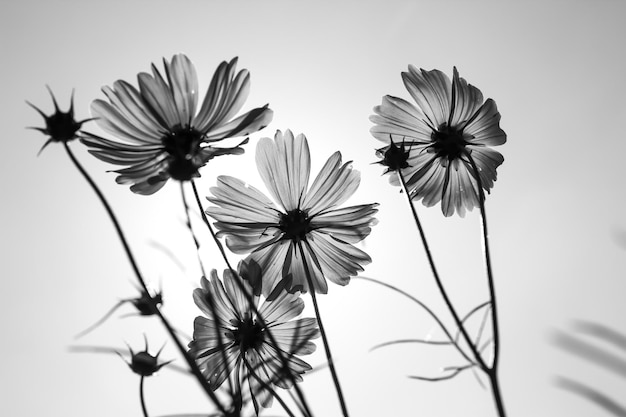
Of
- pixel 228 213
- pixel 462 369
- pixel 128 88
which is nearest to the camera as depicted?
pixel 462 369

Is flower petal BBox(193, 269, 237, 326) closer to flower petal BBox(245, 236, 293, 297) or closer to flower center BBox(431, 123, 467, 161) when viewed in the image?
flower petal BBox(245, 236, 293, 297)

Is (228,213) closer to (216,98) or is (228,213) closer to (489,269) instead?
(216,98)

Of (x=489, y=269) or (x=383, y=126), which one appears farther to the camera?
(x=383, y=126)

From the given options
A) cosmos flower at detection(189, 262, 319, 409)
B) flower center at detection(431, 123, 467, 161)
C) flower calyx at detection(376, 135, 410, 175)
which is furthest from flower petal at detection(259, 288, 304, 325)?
flower center at detection(431, 123, 467, 161)

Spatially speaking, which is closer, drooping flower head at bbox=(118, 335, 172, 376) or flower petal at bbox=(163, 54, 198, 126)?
drooping flower head at bbox=(118, 335, 172, 376)

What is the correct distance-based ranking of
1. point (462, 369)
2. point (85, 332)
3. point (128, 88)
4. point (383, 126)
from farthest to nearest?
point (383, 126) < point (128, 88) < point (462, 369) < point (85, 332)

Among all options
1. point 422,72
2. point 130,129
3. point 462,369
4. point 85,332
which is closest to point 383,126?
point 422,72

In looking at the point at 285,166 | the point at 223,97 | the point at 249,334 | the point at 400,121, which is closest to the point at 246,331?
the point at 249,334
